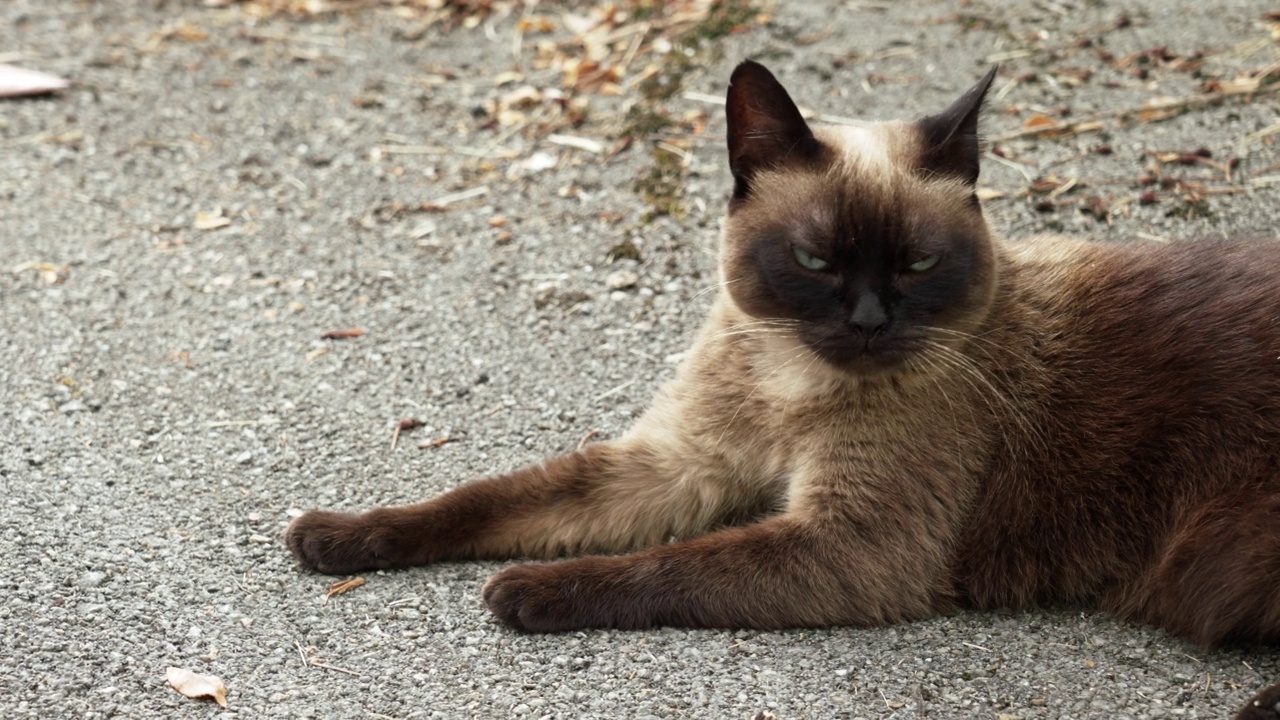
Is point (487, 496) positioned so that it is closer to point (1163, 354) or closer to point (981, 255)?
point (981, 255)

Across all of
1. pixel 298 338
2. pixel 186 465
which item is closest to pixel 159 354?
pixel 298 338

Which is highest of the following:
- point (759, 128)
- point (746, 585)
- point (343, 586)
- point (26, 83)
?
point (759, 128)

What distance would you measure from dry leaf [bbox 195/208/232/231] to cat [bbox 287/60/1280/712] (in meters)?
2.43

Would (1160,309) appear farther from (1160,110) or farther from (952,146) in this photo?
(1160,110)

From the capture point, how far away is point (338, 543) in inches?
128

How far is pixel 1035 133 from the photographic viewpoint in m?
5.05

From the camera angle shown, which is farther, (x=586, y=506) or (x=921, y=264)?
(x=586, y=506)

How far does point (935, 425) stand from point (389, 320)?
2.25 m

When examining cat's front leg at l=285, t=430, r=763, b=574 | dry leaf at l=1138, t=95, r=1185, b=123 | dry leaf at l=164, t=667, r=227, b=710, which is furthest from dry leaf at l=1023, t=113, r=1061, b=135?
dry leaf at l=164, t=667, r=227, b=710

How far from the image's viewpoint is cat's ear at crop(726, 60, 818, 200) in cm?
307

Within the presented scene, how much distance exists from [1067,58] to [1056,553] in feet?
9.93

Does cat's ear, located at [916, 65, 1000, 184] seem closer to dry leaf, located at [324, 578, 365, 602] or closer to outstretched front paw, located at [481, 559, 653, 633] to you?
outstretched front paw, located at [481, 559, 653, 633]

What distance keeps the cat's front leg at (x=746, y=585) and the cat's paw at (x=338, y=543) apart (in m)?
0.39


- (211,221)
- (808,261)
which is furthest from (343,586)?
(211,221)
